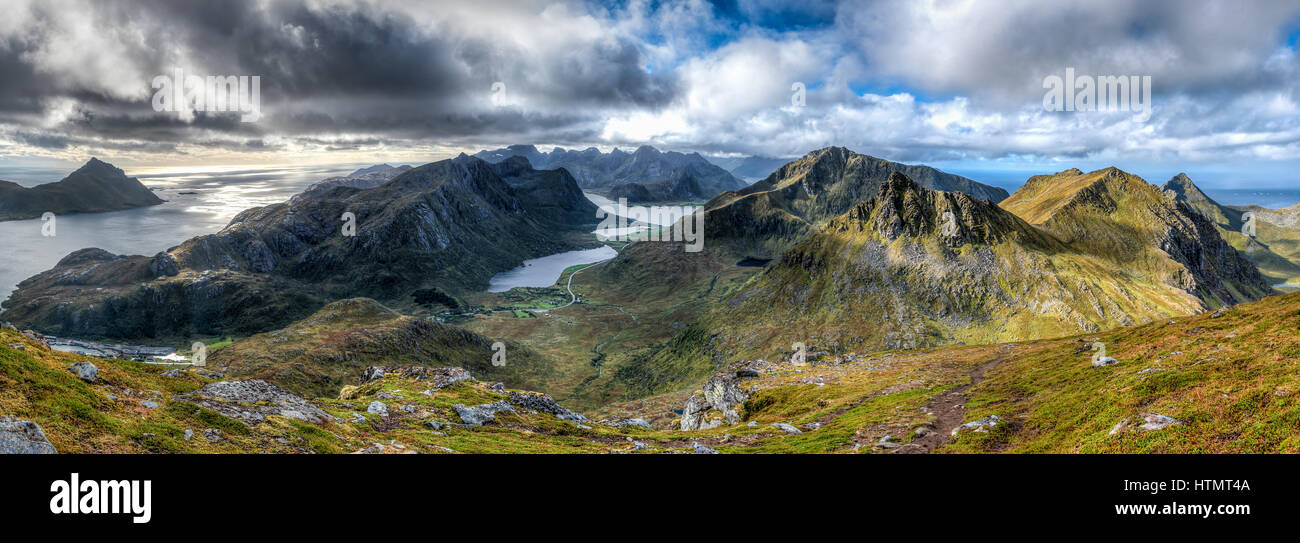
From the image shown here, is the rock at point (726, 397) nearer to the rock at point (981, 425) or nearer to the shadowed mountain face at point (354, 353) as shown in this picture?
the rock at point (981, 425)

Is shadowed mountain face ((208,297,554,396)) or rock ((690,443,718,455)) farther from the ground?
rock ((690,443,718,455))

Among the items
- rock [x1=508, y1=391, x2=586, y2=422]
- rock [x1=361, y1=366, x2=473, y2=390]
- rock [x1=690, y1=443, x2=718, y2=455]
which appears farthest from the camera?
rock [x1=361, y1=366, x2=473, y2=390]

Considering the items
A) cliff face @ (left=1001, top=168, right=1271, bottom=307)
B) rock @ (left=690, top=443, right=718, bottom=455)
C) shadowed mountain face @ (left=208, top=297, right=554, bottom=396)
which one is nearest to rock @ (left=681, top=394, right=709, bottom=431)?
rock @ (left=690, top=443, right=718, bottom=455)

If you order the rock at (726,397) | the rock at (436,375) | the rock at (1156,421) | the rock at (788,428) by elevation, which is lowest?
the rock at (726,397)

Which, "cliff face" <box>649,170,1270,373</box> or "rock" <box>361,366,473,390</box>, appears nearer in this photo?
"rock" <box>361,366,473,390</box>

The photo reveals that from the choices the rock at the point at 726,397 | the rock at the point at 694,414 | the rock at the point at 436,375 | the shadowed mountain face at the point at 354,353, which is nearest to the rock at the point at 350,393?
the rock at the point at 436,375

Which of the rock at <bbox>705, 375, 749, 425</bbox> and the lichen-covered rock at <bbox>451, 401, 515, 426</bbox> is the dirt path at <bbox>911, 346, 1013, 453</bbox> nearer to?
the rock at <bbox>705, 375, 749, 425</bbox>
